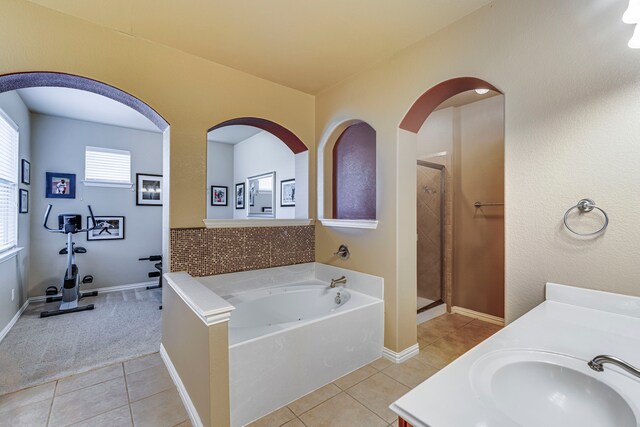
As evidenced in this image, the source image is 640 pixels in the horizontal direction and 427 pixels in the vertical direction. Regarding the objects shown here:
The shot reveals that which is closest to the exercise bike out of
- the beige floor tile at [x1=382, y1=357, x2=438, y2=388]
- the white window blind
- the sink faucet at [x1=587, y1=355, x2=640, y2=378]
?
the white window blind

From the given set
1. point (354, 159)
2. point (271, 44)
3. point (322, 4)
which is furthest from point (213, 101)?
point (354, 159)

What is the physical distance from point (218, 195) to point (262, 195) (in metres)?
1.26

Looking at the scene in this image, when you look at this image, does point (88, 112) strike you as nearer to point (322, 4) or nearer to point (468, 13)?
point (322, 4)

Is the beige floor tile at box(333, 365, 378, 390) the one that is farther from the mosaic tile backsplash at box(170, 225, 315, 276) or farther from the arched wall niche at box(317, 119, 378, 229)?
the arched wall niche at box(317, 119, 378, 229)

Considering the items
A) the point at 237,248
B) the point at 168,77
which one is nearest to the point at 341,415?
the point at 237,248

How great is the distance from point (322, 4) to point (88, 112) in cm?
385

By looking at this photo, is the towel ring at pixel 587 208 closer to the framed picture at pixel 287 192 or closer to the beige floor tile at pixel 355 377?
the beige floor tile at pixel 355 377

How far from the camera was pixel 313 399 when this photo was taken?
1863 mm

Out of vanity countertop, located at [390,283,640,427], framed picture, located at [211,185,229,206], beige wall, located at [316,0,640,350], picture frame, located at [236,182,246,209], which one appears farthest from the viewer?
framed picture, located at [211,185,229,206]

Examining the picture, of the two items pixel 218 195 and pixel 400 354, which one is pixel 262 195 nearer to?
pixel 218 195

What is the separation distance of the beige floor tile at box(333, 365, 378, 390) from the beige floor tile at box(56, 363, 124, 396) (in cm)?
167

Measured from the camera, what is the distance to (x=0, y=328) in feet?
8.88

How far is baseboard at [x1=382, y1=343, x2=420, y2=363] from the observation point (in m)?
2.31

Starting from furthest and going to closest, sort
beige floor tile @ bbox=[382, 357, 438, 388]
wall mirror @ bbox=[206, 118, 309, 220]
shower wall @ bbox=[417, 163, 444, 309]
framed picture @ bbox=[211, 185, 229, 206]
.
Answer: framed picture @ bbox=[211, 185, 229, 206], shower wall @ bbox=[417, 163, 444, 309], wall mirror @ bbox=[206, 118, 309, 220], beige floor tile @ bbox=[382, 357, 438, 388]
